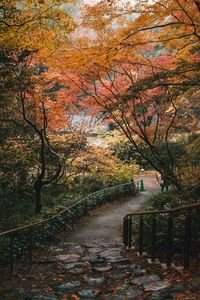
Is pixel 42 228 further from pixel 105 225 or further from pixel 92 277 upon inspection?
pixel 92 277

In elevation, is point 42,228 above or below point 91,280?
above

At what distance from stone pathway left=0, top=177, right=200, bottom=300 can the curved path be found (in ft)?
1.30

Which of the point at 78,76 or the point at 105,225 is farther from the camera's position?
the point at 78,76

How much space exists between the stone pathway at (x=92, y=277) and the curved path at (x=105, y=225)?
0.40 metres

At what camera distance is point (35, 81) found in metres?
10.6

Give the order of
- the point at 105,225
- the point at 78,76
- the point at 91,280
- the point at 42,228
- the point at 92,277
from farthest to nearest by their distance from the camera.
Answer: the point at 78,76 < the point at 105,225 < the point at 42,228 < the point at 92,277 < the point at 91,280

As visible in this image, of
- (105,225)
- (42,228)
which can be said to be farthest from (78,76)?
(42,228)

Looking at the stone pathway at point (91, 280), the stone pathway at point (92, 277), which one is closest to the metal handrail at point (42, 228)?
the stone pathway at point (92, 277)

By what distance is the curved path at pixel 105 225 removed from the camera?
10.7 meters

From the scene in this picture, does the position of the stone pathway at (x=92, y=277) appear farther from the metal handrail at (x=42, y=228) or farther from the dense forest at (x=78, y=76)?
the dense forest at (x=78, y=76)

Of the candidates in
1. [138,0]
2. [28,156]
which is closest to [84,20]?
[138,0]

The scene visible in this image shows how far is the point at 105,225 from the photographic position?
12.6 m

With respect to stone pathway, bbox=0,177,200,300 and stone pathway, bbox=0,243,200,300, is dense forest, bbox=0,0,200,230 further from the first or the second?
stone pathway, bbox=0,243,200,300

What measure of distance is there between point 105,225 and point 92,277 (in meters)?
6.61
